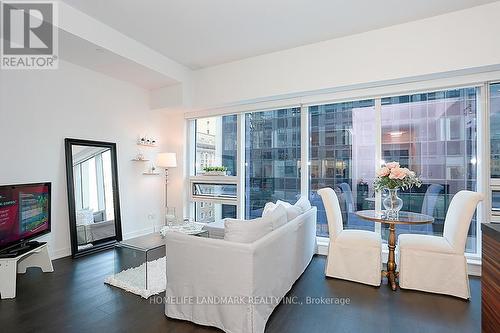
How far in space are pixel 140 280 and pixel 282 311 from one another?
5.30 ft

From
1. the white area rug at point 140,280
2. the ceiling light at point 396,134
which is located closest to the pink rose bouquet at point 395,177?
the ceiling light at point 396,134

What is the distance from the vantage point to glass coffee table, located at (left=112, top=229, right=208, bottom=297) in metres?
2.79

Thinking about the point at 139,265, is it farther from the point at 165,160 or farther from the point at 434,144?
the point at 434,144

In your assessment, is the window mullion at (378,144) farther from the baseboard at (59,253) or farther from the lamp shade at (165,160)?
the baseboard at (59,253)

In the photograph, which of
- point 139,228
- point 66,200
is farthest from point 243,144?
point 66,200

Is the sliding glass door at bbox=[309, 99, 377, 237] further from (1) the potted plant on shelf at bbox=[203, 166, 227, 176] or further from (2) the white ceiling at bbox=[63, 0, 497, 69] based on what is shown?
(1) the potted plant on shelf at bbox=[203, 166, 227, 176]

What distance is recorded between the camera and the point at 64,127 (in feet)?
12.6

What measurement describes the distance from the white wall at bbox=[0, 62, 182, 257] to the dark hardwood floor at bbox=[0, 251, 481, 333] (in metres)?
1.34

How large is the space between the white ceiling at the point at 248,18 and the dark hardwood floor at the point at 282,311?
10.2 ft

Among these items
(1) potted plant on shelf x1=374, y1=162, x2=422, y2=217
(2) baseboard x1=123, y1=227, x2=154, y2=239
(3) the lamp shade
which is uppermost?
(3) the lamp shade

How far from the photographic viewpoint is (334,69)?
371 centimetres

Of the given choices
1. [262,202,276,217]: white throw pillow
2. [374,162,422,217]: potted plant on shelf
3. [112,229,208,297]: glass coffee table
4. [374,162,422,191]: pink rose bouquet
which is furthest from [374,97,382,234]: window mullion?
[112,229,208,297]: glass coffee table

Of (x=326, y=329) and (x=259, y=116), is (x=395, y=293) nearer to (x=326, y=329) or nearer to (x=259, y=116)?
(x=326, y=329)

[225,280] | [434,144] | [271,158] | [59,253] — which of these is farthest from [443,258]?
[59,253]
